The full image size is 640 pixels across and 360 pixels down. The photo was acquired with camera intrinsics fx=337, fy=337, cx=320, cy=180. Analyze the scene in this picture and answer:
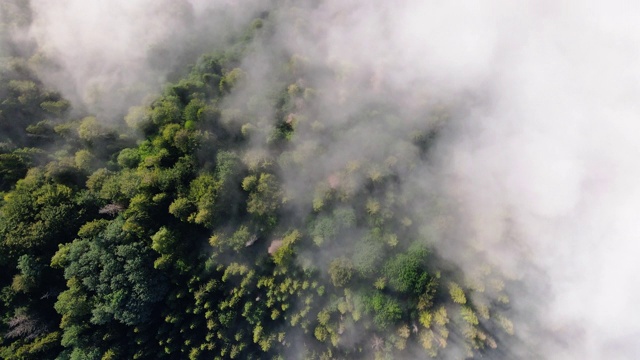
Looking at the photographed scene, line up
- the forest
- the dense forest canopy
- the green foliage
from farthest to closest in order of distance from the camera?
the green foliage
the dense forest canopy
the forest

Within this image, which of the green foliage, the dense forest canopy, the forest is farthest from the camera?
the green foliage

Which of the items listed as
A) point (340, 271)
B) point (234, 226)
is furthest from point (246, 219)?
point (340, 271)

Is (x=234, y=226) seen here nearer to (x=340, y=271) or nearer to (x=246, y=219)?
(x=246, y=219)

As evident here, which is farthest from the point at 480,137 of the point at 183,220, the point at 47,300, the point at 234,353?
the point at 47,300

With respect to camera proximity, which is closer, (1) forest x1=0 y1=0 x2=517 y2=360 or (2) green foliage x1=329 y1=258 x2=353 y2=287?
(1) forest x1=0 y1=0 x2=517 y2=360

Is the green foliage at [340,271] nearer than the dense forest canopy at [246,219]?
No

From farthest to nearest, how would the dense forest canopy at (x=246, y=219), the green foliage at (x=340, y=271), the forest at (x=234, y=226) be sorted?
the green foliage at (x=340, y=271)
the dense forest canopy at (x=246, y=219)
the forest at (x=234, y=226)
